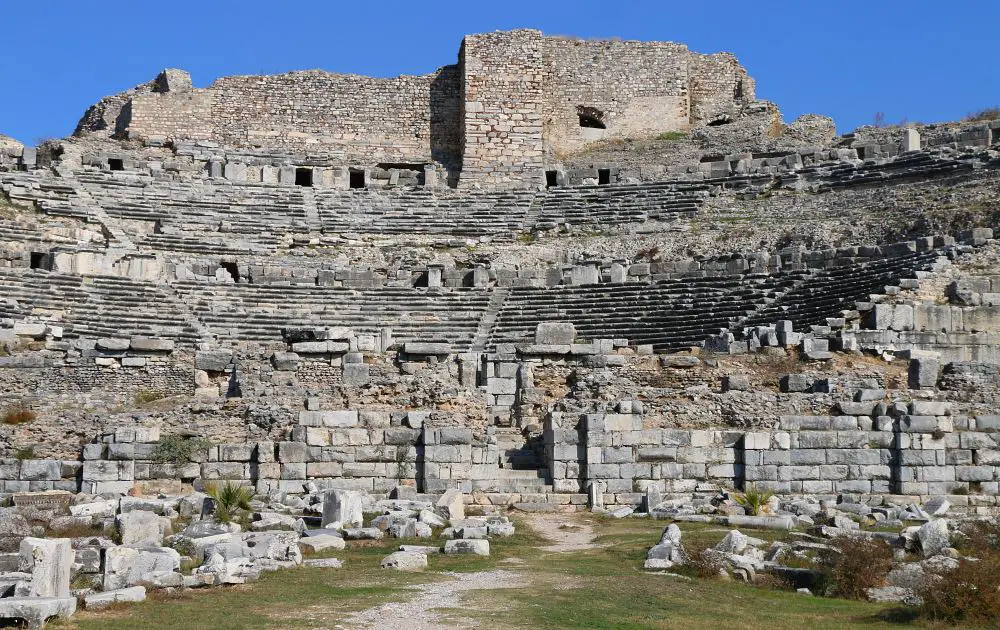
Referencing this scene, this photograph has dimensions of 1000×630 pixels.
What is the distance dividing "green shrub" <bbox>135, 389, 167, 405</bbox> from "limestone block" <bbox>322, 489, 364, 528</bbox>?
5655mm

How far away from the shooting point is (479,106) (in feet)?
131

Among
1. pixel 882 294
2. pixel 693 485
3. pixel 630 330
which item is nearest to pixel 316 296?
pixel 630 330

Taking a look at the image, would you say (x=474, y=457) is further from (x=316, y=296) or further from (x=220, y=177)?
(x=220, y=177)

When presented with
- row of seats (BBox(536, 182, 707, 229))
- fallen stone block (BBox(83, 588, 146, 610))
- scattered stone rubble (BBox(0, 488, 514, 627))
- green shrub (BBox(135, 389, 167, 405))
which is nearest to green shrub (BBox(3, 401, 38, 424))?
green shrub (BBox(135, 389, 167, 405))

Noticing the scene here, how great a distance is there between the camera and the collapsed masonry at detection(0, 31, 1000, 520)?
1756 cm

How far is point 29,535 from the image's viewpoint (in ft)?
41.9

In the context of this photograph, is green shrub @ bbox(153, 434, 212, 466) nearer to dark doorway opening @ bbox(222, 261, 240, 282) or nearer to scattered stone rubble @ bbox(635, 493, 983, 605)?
scattered stone rubble @ bbox(635, 493, 983, 605)

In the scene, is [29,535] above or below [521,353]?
below

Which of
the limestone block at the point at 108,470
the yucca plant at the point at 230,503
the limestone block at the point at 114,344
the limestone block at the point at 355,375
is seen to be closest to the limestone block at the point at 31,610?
the yucca plant at the point at 230,503

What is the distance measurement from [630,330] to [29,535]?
14888mm

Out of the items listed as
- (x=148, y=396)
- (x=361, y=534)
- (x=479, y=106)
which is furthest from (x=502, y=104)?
(x=361, y=534)

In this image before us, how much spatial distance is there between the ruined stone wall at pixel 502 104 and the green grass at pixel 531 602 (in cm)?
2681

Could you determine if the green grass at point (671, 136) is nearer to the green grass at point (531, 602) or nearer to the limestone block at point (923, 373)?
the limestone block at point (923, 373)

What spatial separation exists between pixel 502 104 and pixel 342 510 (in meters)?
26.9
